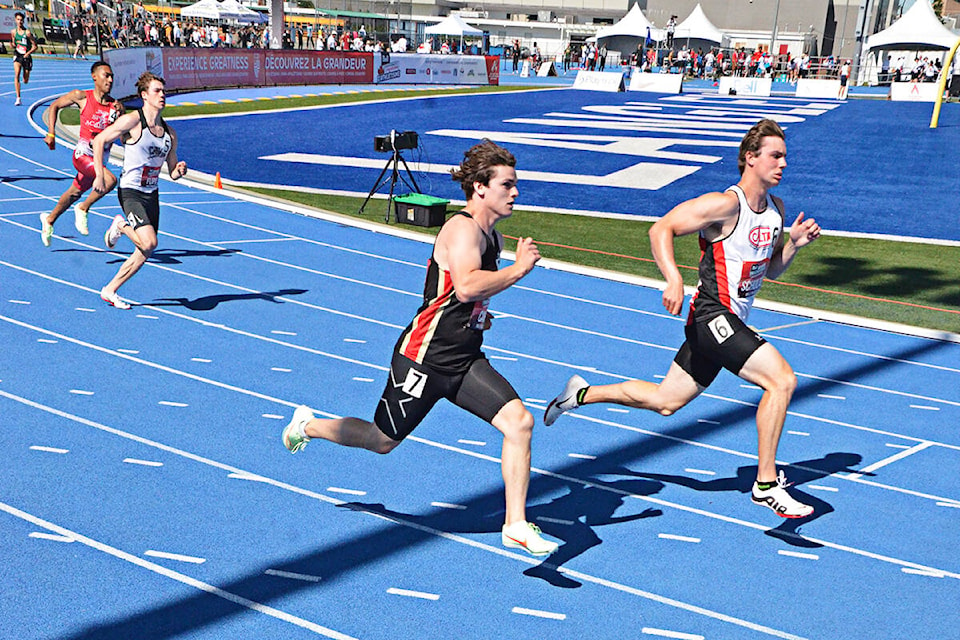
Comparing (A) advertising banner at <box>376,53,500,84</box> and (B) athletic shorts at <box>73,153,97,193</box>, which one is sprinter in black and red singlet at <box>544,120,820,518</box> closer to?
(B) athletic shorts at <box>73,153,97,193</box>

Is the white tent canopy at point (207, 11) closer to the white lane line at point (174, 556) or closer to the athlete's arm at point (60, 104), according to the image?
the athlete's arm at point (60, 104)

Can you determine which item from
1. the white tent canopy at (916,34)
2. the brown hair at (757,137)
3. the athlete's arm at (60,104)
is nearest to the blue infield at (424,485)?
the brown hair at (757,137)

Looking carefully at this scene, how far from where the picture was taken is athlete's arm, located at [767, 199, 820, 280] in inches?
218

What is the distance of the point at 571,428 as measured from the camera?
A: 7.05 m

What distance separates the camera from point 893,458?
6727 mm

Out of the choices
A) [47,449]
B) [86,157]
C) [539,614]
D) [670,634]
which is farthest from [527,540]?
[86,157]

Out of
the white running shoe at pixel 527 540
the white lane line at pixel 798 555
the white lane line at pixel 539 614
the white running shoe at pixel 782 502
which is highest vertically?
the white running shoe at pixel 527 540

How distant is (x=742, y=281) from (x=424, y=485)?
232 cm

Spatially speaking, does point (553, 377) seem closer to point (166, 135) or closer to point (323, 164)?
point (166, 135)

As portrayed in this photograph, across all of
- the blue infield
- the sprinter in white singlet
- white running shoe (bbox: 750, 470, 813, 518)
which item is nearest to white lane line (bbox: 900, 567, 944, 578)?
the blue infield

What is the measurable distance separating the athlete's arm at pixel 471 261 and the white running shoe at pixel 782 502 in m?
2.13

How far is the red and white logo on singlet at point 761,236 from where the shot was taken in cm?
553

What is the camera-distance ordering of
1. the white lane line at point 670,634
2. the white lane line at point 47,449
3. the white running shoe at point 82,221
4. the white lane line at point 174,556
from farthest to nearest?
1. the white running shoe at point 82,221
2. the white lane line at point 47,449
3. the white lane line at point 174,556
4. the white lane line at point 670,634

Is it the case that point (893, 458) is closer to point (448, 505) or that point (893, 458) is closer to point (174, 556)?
point (448, 505)
